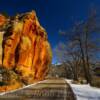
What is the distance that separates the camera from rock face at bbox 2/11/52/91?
137ft

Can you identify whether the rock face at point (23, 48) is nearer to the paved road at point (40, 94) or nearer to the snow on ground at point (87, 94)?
the paved road at point (40, 94)

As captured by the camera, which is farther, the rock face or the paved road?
the rock face

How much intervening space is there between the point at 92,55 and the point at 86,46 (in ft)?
9.13

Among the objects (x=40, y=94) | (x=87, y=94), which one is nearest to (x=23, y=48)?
(x=40, y=94)

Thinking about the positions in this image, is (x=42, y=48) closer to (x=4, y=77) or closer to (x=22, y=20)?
(x=22, y=20)

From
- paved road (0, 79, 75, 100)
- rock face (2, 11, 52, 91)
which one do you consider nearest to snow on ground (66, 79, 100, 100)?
paved road (0, 79, 75, 100)

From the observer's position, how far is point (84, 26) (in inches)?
1308

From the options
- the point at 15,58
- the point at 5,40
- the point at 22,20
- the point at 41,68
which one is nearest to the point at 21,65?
the point at 15,58

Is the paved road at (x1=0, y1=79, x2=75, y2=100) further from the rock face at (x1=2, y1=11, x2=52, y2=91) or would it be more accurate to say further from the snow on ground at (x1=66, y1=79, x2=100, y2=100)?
the rock face at (x1=2, y1=11, x2=52, y2=91)

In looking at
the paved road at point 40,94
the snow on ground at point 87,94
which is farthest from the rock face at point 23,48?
the snow on ground at point 87,94

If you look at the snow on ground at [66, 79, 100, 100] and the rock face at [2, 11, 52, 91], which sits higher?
the rock face at [2, 11, 52, 91]

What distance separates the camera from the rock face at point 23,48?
41875 mm

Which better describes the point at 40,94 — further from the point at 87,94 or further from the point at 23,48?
the point at 23,48

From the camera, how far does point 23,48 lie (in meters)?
45.7
